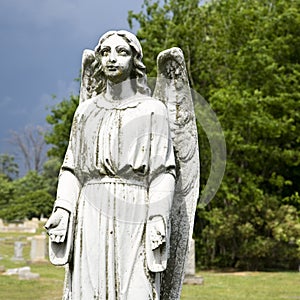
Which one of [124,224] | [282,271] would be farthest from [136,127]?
[282,271]

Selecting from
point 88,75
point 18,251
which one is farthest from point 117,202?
point 18,251

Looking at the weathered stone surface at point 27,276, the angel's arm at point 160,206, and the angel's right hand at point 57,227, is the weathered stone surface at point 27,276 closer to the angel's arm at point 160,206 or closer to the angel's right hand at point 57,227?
the angel's right hand at point 57,227

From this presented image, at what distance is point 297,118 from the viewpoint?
2302cm

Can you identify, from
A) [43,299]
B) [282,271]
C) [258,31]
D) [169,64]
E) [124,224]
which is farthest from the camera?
[258,31]

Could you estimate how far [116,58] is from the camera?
4.61 m

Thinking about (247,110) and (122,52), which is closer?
(122,52)

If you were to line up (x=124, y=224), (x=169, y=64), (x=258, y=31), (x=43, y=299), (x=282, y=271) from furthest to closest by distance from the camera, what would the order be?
(x=258, y=31) → (x=282, y=271) → (x=43, y=299) → (x=169, y=64) → (x=124, y=224)

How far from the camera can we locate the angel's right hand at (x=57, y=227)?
440cm

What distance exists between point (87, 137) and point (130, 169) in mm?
422

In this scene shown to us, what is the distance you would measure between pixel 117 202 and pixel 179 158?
84 centimetres

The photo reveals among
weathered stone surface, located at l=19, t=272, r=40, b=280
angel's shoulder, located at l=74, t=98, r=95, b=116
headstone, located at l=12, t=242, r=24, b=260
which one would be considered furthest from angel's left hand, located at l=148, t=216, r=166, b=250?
headstone, located at l=12, t=242, r=24, b=260

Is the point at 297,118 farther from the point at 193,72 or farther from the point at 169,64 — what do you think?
the point at 169,64

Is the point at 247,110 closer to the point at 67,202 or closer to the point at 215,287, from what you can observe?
the point at 215,287

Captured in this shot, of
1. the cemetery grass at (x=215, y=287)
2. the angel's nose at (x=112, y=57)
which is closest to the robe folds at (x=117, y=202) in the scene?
the angel's nose at (x=112, y=57)
